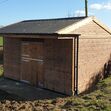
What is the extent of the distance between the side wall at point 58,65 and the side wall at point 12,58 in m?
3.15

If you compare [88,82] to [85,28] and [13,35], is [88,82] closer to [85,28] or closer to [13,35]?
[85,28]

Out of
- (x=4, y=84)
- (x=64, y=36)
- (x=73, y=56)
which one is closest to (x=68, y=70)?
(x=73, y=56)

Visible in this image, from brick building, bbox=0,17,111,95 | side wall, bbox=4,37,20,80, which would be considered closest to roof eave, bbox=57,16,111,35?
brick building, bbox=0,17,111,95

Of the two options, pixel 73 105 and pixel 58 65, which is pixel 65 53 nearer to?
pixel 58 65

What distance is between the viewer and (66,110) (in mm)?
11945

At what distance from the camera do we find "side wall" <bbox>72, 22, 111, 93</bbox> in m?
16.3

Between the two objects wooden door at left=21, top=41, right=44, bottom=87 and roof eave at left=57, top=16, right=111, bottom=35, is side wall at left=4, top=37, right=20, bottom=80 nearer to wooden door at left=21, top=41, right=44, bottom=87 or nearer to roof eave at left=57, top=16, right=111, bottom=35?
wooden door at left=21, top=41, right=44, bottom=87

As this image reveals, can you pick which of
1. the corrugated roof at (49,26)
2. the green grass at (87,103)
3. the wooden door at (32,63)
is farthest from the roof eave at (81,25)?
the green grass at (87,103)

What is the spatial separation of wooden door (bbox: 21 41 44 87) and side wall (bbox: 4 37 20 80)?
0.62 m

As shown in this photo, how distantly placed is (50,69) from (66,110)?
207 inches

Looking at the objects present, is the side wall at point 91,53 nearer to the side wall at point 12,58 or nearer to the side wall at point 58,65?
the side wall at point 58,65

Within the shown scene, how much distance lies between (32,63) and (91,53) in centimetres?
363

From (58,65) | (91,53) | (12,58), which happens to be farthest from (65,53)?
(12,58)

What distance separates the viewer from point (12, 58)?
2034 centimetres
